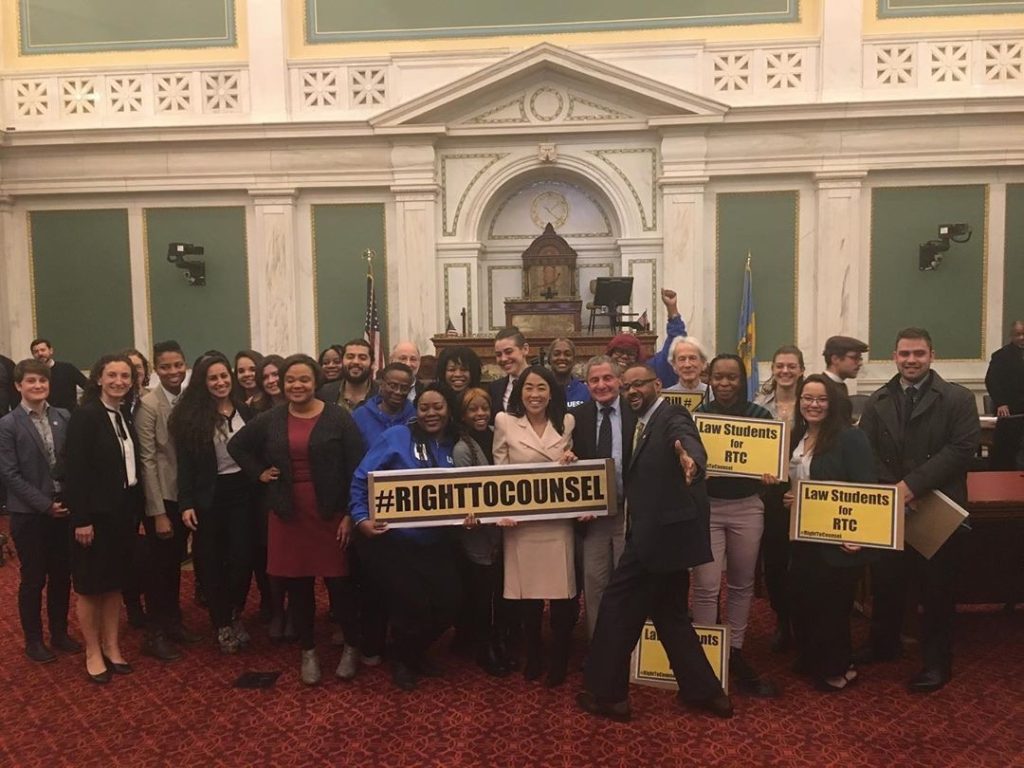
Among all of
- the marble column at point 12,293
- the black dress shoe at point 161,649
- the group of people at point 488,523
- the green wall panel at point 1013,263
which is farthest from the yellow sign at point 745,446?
the marble column at point 12,293

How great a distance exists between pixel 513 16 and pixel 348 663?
9.73m

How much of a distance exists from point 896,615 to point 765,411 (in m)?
1.49

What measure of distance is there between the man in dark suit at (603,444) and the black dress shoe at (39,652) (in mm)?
3250

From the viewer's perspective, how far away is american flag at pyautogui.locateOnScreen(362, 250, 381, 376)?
1023 centimetres

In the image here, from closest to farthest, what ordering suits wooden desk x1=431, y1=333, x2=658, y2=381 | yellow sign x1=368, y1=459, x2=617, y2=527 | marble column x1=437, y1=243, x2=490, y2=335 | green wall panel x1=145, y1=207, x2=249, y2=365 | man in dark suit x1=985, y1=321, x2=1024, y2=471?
1. yellow sign x1=368, y1=459, x2=617, y2=527
2. man in dark suit x1=985, y1=321, x2=1024, y2=471
3. wooden desk x1=431, y1=333, x2=658, y2=381
4. marble column x1=437, y1=243, x2=490, y2=335
5. green wall panel x1=145, y1=207, x2=249, y2=365

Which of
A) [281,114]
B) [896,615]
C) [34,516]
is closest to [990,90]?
[896,615]

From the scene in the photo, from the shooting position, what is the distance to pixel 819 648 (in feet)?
13.0

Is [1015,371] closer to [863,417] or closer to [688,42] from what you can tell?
[863,417]

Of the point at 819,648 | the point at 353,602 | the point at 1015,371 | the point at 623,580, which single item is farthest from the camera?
the point at 1015,371

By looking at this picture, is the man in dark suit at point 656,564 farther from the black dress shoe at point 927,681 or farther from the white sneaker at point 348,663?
the white sneaker at point 348,663

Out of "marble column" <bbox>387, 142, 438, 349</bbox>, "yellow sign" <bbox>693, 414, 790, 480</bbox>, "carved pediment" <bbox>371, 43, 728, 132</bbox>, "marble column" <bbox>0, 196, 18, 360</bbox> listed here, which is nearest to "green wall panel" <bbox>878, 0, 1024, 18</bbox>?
"carved pediment" <bbox>371, 43, 728, 132</bbox>

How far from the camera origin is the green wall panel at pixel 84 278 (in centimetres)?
1156

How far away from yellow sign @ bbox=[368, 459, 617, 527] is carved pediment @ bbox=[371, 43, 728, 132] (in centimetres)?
807

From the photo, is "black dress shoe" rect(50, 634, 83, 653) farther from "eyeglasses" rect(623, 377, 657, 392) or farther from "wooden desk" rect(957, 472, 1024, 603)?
"wooden desk" rect(957, 472, 1024, 603)
